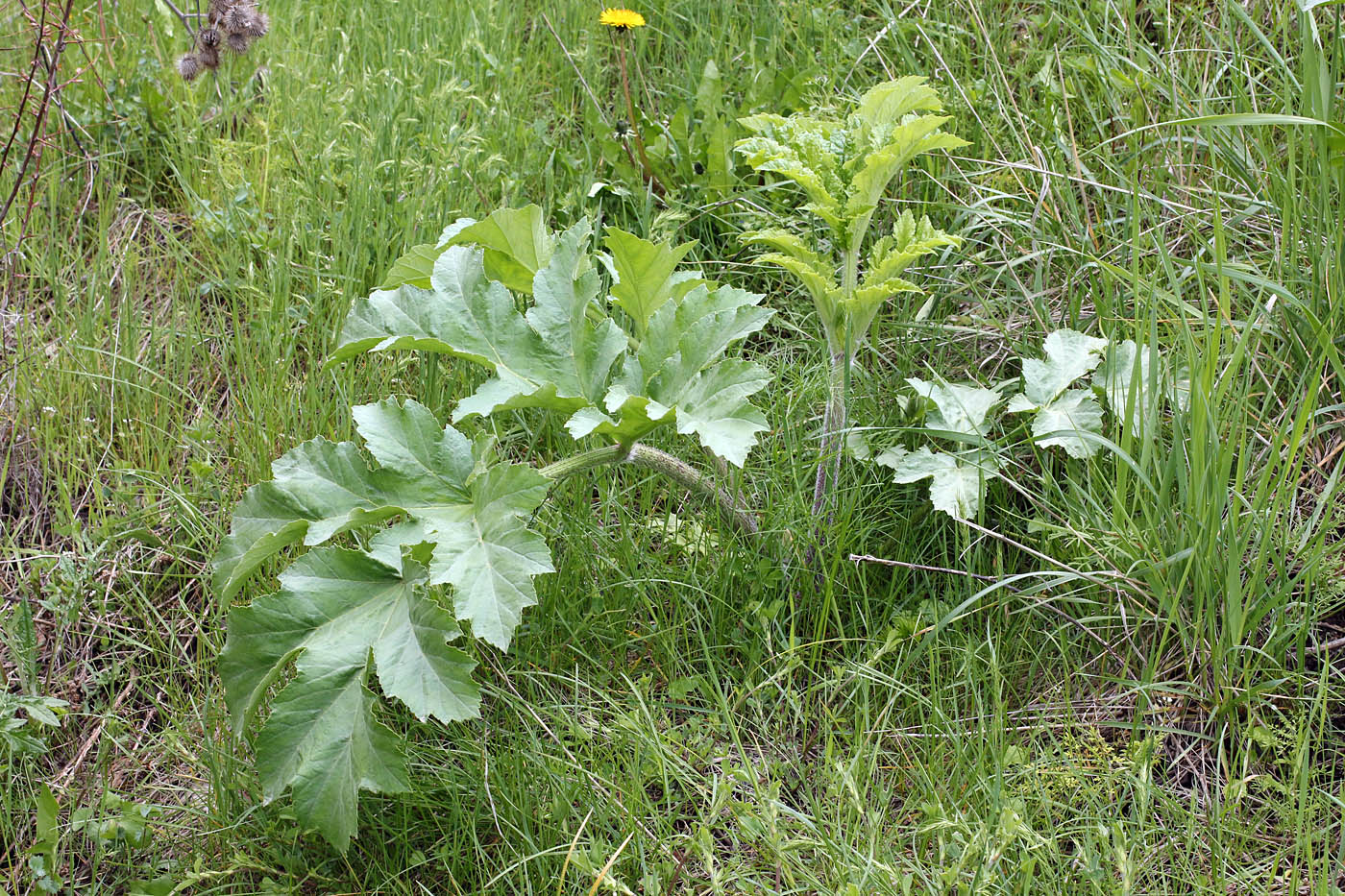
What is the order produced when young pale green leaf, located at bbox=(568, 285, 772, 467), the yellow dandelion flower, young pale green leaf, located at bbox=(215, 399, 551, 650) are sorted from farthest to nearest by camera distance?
the yellow dandelion flower → young pale green leaf, located at bbox=(568, 285, 772, 467) → young pale green leaf, located at bbox=(215, 399, 551, 650)

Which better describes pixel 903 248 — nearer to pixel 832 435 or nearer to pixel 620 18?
pixel 832 435

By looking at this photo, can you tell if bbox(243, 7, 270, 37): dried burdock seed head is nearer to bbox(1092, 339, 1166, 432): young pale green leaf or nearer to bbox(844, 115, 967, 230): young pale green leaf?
bbox(844, 115, 967, 230): young pale green leaf

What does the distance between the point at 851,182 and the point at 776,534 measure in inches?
27.8

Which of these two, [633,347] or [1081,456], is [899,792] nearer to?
[1081,456]

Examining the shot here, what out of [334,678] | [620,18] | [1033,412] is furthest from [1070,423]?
[620,18]

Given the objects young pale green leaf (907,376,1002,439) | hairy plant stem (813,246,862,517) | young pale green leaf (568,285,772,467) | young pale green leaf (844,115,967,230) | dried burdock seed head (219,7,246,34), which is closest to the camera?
young pale green leaf (568,285,772,467)

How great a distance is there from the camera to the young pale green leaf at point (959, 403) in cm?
231

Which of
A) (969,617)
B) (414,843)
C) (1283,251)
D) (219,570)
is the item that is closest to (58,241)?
(219,570)

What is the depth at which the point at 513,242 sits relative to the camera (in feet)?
6.95

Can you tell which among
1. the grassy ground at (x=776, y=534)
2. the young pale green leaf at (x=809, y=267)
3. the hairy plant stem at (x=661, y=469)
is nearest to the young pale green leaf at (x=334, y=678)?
the grassy ground at (x=776, y=534)

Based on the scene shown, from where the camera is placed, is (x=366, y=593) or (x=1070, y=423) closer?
(x=366, y=593)

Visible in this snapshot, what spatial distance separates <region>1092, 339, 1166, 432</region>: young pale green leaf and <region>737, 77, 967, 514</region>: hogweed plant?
1.42 feet

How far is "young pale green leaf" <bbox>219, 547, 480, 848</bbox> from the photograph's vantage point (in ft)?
5.62

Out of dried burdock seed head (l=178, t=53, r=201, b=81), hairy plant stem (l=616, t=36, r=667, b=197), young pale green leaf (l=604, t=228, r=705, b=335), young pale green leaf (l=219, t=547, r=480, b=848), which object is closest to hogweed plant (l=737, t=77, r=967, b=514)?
young pale green leaf (l=604, t=228, r=705, b=335)
